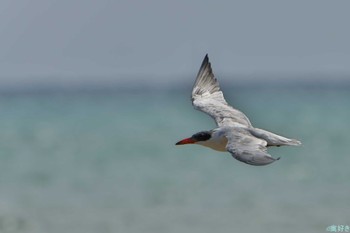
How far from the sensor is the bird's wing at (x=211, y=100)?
17.2m

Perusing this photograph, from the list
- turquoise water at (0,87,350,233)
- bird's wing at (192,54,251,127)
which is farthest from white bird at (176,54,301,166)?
turquoise water at (0,87,350,233)

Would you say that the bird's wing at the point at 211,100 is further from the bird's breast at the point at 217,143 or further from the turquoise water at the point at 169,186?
the bird's breast at the point at 217,143

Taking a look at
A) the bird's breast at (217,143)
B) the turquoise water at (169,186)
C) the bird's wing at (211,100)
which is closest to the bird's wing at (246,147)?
the bird's breast at (217,143)

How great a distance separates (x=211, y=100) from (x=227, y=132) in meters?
2.10

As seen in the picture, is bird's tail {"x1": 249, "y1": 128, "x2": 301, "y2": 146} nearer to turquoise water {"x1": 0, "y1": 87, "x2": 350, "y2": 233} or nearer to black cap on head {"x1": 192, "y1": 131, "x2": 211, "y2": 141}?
black cap on head {"x1": 192, "y1": 131, "x2": 211, "y2": 141}

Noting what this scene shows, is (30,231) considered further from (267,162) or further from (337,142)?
(337,142)

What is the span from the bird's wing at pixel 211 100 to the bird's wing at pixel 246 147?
111 cm

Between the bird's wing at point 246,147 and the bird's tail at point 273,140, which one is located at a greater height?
the bird's wing at point 246,147

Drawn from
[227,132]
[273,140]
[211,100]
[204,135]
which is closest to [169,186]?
[211,100]

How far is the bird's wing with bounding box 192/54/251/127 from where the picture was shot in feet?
56.4

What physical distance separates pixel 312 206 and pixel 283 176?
5.95 metres

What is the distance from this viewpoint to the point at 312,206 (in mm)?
25984

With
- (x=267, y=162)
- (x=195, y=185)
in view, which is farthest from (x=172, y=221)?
(x=267, y=162)

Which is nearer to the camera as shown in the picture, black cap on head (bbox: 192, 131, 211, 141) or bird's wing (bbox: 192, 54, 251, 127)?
black cap on head (bbox: 192, 131, 211, 141)
